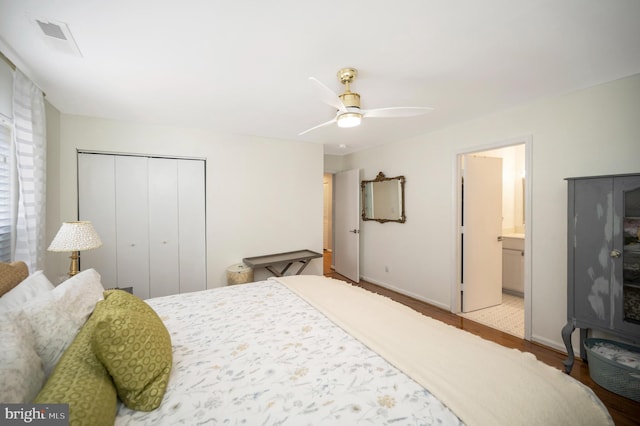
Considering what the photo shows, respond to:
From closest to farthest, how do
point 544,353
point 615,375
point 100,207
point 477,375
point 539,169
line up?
point 477,375 < point 615,375 < point 544,353 < point 539,169 < point 100,207

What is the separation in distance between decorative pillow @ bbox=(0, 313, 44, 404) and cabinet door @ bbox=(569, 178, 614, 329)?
3.28 m

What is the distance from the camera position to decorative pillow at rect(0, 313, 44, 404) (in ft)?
2.39

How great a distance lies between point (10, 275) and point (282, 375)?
1.51 metres

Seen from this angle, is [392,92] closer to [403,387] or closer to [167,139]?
[403,387]

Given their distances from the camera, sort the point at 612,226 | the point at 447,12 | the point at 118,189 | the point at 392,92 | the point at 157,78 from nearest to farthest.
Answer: the point at 447,12
the point at 612,226
the point at 157,78
the point at 392,92
the point at 118,189

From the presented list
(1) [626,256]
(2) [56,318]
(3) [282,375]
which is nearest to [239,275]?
(2) [56,318]

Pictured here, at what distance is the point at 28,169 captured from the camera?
2.03 m

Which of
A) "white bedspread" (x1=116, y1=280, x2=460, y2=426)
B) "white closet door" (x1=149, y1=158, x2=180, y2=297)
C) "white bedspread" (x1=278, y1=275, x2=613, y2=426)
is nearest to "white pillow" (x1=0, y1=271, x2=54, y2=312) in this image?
"white bedspread" (x1=116, y1=280, x2=460, y2=426)

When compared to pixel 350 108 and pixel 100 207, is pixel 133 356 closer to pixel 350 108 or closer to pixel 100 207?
pixel 350 108

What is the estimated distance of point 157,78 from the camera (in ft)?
6.85

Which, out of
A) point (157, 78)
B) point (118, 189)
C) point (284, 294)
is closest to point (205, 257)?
point (118, 189)

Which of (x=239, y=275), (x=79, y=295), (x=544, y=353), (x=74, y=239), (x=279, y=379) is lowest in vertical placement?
(x=544, y=353)

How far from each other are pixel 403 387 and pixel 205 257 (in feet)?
10.3

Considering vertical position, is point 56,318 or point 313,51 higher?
point 313,51
